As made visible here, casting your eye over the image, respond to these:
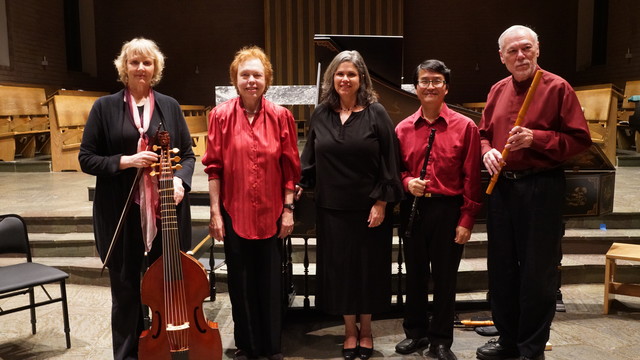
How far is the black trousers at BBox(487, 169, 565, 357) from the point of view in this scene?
241 cm

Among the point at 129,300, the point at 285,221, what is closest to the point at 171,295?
the point at 129,300

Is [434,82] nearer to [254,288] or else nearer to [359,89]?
[359,89]

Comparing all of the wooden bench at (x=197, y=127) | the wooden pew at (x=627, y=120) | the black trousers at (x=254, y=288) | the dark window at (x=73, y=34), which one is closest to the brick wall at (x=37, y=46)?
the dark window at (x=73, y=34)

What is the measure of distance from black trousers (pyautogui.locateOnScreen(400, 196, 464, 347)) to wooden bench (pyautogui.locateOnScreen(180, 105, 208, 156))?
475cm

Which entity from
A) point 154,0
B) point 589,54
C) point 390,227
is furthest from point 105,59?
point 390,227

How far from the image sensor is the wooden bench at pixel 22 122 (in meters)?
7.72

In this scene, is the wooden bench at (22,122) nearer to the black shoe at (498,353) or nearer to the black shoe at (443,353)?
the black shoe at (443,353)

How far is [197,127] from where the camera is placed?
29.2 feet

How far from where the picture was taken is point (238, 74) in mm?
2381

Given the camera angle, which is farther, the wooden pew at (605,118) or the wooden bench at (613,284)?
the wooden pew at (605,118)

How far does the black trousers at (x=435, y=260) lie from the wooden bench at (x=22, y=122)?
6.77 m

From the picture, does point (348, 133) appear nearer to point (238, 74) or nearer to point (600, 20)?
point (238, 74)

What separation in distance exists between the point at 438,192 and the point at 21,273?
6.99ft

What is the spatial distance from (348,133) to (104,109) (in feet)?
3.44
